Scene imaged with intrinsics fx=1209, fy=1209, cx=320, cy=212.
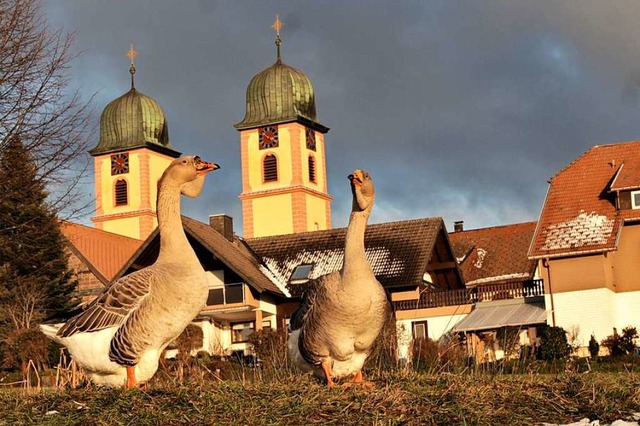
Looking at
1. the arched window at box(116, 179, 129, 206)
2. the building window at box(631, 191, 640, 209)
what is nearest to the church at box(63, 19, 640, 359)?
the building window at box(631, 191, 640, 209)

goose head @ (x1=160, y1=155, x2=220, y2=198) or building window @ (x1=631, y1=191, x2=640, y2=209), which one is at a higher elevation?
building window @ (x1=631, y1=191, x2=640, y2=209)

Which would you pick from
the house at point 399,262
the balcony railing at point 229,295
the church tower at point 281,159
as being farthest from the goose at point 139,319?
the church tower at point 281,159

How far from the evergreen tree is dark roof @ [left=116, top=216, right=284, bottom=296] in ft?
9.97

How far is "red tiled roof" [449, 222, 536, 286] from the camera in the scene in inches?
2491

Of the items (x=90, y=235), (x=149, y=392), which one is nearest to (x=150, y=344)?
(x=149, y=392)

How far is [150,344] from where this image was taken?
11000 mm

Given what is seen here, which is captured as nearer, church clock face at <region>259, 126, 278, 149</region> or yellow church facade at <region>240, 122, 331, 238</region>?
yellow church facade at <region>240, 122, 331, 238</region>

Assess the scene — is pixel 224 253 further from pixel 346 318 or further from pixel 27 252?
pixel 346 318

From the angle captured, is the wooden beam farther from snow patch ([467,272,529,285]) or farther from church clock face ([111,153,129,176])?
church clock face ([111,153,129,176])

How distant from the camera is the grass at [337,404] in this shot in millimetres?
8977

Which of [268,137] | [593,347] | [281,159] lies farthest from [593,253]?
[268,137]

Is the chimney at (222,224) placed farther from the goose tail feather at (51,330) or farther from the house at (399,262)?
the goose tail feather at (51,330)

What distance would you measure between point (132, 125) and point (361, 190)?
3999 inches

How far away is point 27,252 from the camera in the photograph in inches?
1391
